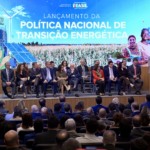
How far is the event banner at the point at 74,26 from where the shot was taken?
12453 mm

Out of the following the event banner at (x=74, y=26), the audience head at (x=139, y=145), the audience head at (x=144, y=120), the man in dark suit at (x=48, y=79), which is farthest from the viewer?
the event banner at (x=74, y=26)

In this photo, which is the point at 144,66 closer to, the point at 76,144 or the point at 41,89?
the point at 41,89

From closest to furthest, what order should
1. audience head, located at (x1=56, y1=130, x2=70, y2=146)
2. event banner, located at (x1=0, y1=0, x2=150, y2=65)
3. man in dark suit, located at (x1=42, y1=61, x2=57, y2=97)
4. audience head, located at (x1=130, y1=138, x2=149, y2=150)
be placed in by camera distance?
audience head, located at (x1=130, y1=138, x2=149, y2=150)
audience head, located at (x1=56, y1=130, x2=70, y2=146)
man in dark suit, located at (x1=42, y1=61, x2=57, y2=97)
event banner, located at (x1=0, y1=0, x2=150, y2=65)

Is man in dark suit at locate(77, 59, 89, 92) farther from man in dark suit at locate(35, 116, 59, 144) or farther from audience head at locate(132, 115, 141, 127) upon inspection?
man in dark suit at locate(35, 116, 59, 144)

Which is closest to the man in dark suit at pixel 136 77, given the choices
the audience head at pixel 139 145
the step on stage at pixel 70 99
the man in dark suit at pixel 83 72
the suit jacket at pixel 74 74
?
the step on stage at pixel 70 99

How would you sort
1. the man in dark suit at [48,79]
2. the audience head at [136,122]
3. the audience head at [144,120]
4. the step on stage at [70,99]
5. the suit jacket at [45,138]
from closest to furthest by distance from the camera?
the suit jacket at [45,138], the audience head at [136,122], the audience head at [144,120], the step on stage at [70,99], the man in dark suit at [48,79]

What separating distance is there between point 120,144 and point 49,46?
863 centimetres

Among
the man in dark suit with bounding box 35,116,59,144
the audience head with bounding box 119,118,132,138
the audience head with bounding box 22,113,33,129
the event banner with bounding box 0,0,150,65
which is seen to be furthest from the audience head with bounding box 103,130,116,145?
the event banner with bounding box 0,0,150,65

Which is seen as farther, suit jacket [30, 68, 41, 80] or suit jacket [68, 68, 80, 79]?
suit jacket [68, 68, 80, 79]

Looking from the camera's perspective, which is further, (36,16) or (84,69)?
(36,16)

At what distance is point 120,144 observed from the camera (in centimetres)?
420

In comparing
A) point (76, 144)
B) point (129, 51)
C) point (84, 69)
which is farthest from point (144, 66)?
point (76, 144)

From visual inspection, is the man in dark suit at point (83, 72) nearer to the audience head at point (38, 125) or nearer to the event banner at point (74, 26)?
the event banner at point (74, 26)

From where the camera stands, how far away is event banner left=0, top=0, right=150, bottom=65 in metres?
12.5
